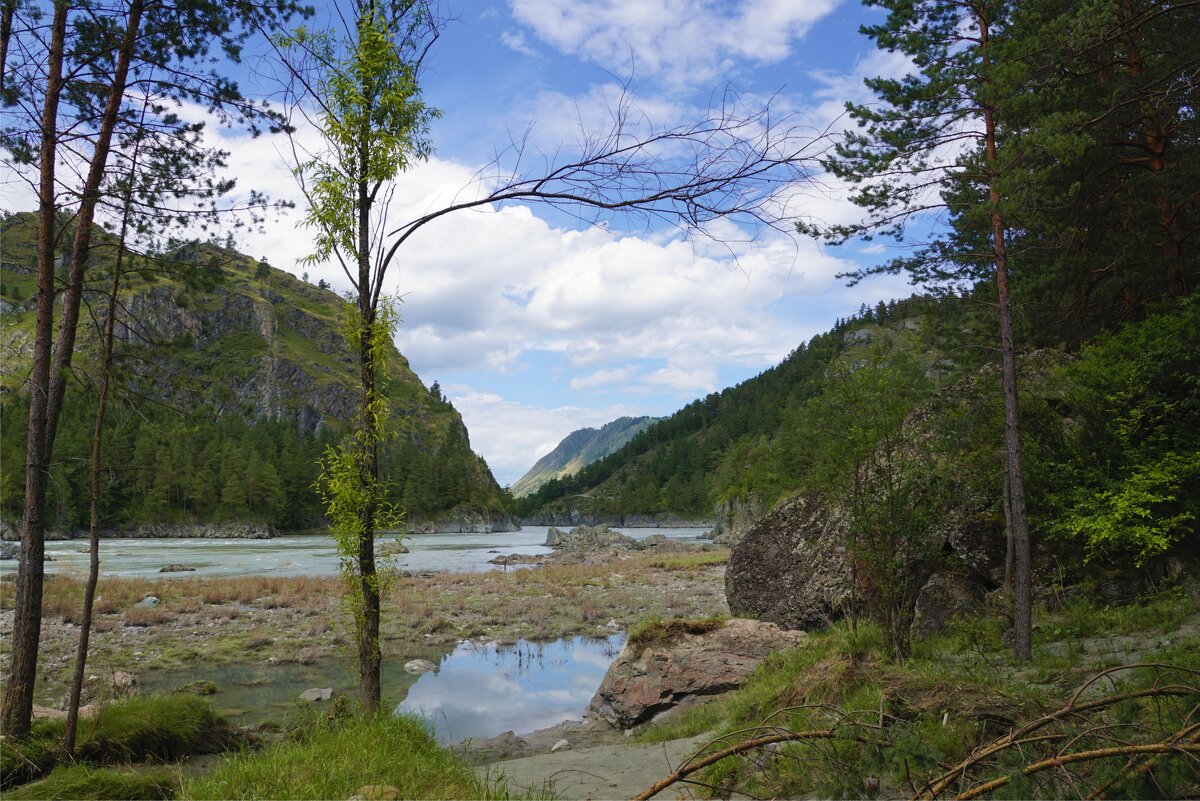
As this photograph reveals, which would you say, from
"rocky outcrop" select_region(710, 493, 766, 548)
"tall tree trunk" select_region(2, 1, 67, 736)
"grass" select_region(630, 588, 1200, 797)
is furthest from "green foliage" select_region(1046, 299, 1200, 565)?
"rocky outcrop" select_region(710, 493, 766, 548)

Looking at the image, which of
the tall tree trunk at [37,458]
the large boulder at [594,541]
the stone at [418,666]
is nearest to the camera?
the tall tree trunk at [37,458]

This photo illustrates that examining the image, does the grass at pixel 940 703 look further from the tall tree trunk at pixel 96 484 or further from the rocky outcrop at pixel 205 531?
the rocky outcrop at pixel 205 531

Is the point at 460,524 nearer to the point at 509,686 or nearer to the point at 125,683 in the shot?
the point at 509,686

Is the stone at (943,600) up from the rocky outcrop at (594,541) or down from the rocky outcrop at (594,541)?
up

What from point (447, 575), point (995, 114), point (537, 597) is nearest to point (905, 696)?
point (995, 114)

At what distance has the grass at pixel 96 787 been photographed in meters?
6.58

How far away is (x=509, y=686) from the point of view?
1695 cm

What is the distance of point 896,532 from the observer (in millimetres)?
10617

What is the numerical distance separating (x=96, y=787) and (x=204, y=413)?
189 inches

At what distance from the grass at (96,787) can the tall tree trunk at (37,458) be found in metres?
1.40

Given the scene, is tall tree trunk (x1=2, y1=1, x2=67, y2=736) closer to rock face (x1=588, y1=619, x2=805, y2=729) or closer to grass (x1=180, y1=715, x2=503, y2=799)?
grass (x1=180, y1=715, x2=503, y2=799)

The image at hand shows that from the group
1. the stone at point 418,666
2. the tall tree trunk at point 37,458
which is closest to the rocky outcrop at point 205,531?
the stone at point 418,666

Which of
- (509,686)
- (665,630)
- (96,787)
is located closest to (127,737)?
(96,787)

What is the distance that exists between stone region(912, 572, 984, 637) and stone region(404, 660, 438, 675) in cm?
1194
